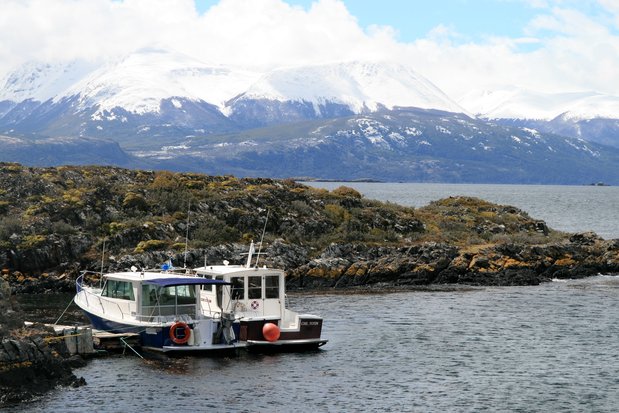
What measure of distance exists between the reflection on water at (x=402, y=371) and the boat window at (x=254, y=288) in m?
3.54

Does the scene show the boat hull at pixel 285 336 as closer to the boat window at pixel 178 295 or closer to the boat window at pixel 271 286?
the boat window at pixel 271 286

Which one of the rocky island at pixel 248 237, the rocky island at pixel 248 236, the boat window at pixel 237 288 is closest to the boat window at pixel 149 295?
the boat window at pixel 237 288

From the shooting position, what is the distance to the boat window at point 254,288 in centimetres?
4828

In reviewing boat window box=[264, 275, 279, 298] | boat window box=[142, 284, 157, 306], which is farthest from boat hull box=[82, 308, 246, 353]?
boat window box=[264, 275, 279, 298]

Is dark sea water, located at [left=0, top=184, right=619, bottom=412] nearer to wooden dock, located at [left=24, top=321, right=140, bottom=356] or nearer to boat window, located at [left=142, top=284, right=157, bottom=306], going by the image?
wooden dock, located at [left=24, top=321, right=140, bottom=356]

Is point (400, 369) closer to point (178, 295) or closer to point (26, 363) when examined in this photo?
point (178, 295)

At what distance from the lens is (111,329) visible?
154ft

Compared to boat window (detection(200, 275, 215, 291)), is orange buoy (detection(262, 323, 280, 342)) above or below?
below

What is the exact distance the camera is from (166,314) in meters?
46.2

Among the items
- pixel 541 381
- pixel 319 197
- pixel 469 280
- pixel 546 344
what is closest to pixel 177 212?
pixel 319 197

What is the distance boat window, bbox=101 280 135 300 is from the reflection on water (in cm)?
415

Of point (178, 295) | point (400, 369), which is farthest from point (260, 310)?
point (400, 369)

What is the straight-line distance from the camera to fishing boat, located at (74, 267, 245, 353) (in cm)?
4519

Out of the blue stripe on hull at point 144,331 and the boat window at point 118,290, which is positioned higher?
the boat window at point 118,290
